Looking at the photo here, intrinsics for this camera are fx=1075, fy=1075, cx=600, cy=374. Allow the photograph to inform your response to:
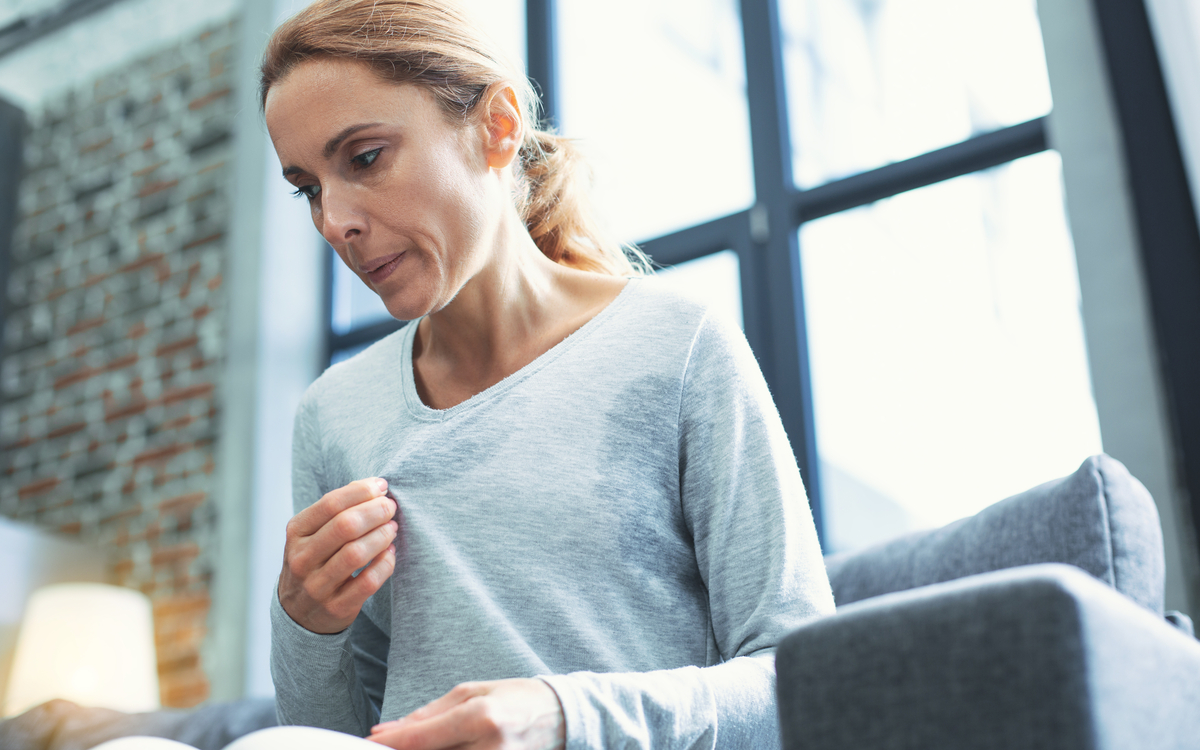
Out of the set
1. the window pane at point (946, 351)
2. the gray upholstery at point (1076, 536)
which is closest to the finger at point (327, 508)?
the gray upholstery at point (1076, 536)

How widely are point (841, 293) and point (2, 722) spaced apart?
2.24 metres

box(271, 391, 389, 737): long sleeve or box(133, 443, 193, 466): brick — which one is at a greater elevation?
box(133, 443, 193, 466): brick

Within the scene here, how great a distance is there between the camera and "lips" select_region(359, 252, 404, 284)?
3.47ft

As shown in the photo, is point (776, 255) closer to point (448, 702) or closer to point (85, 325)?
point (448, 702)

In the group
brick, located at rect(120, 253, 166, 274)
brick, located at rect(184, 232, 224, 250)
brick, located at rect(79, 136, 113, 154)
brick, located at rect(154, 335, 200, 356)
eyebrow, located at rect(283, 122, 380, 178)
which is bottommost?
eyebrow, located at rect(283, 122, 380, 178)

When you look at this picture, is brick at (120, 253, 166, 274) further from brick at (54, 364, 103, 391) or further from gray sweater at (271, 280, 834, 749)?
gray sweater at (271, 280, 834, 749)

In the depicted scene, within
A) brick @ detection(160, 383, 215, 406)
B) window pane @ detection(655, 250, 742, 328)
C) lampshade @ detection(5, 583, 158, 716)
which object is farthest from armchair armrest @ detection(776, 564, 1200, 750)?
brick @ detection(160, 383, 215, 406)

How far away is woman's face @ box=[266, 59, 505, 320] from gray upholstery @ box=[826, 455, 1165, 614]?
723 millimetres

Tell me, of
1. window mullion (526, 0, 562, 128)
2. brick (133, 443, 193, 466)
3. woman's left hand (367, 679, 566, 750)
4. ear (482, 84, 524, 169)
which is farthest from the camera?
brick (133, 443, 193, 466)

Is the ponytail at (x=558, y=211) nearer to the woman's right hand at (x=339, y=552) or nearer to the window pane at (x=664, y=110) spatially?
the woman's right hand at (x=339, y=552)

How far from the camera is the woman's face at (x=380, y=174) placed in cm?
104

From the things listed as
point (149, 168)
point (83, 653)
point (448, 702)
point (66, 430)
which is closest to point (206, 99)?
point (149, 168)

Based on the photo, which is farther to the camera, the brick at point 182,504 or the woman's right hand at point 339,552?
the brick at point 182,504

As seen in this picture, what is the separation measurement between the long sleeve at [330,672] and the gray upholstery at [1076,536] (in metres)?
0.70
